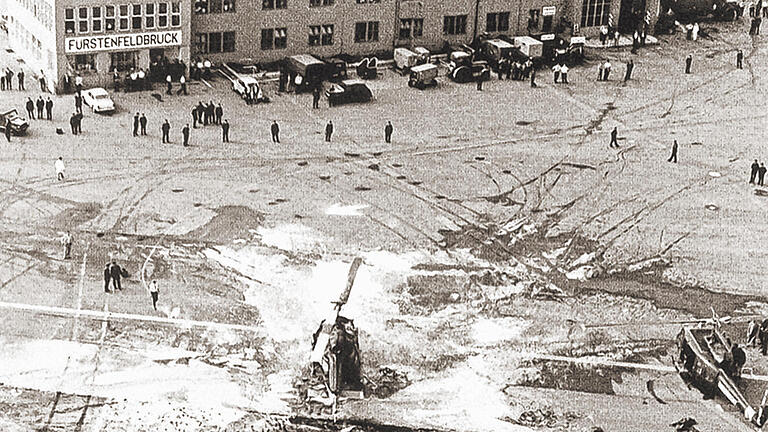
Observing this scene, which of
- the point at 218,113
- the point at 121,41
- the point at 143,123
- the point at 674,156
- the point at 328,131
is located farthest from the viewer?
the point at 121,41

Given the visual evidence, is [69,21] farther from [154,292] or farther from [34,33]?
[154,292]

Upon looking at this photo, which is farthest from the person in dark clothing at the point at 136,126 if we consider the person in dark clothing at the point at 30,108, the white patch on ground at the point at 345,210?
the white patch on ground at the point at 345,210

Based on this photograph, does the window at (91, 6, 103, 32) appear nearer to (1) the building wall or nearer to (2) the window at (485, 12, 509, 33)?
(1) the building wall

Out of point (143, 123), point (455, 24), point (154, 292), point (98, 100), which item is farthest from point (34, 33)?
point (154, 292)

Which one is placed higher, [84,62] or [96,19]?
[96,19]

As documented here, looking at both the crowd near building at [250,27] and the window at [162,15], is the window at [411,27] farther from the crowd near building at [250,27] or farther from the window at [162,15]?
the window at [162,15]

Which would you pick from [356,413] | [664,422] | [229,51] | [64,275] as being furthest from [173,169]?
[664,422]

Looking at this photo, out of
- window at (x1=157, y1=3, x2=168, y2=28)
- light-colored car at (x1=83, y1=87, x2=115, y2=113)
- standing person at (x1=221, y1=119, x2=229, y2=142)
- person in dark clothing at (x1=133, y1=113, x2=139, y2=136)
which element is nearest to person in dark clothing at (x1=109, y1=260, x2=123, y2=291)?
person in dark clothing at (x1=133, y1=113, x2=139, y2=136)
